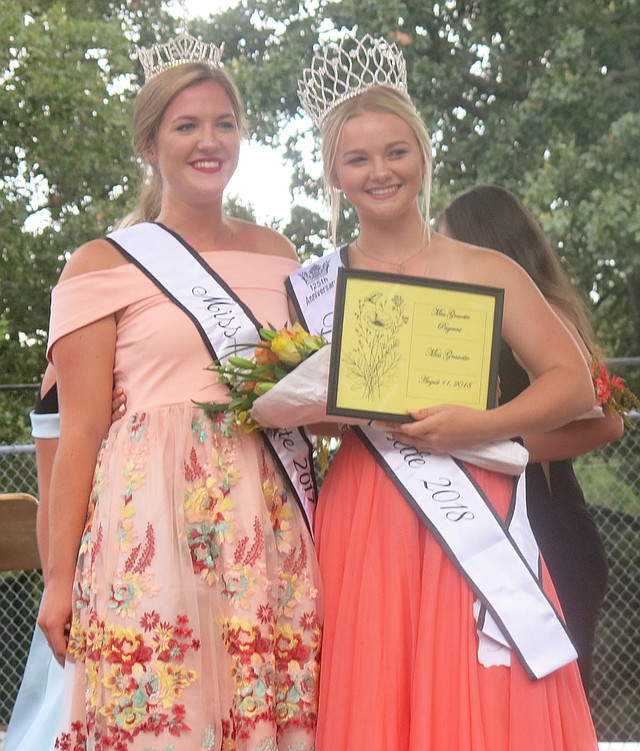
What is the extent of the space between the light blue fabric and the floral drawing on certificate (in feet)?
2.63

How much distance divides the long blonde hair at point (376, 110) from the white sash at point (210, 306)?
1.02ft

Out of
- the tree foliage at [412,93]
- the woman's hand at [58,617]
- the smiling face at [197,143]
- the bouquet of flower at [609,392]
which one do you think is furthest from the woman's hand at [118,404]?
the tree foliage at [412,93]

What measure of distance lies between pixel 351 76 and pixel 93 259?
0.62m

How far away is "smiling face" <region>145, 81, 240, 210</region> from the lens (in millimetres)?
2133

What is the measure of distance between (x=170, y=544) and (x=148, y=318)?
1.39ft

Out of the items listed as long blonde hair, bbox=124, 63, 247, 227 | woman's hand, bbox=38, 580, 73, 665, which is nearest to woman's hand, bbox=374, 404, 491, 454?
woman's hand, bbox=38, 580, 73, 665

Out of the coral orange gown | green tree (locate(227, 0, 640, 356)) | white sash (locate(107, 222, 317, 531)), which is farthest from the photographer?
green tree (locate(227, 0, 640, 356))

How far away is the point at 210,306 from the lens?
2045 millimetres

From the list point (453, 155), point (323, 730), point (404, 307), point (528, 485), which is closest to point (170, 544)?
point (323, 730)

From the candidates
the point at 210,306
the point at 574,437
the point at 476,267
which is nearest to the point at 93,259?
the point at 210,306

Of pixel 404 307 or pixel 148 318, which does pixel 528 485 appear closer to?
pixel 404 307

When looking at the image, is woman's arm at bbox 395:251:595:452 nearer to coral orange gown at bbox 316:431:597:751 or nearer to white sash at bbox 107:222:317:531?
coral orange gown at bbox 316:431:597:751

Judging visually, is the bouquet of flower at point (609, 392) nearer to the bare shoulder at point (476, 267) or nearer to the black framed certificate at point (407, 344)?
the bare shoulder at point (476, 267)

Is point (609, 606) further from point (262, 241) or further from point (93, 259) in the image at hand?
point (93, 259)
